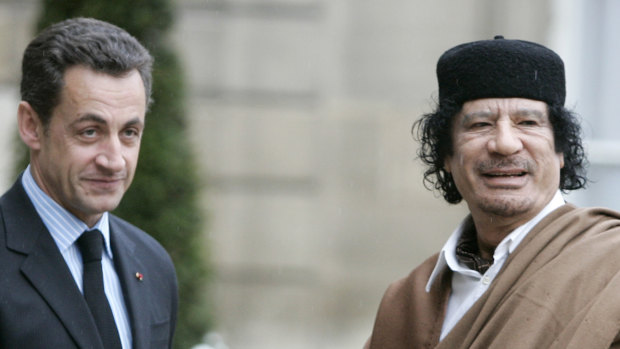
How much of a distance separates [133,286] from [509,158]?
136cm

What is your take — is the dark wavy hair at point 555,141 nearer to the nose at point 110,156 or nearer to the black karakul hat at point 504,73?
the black karakul hat at point 504,73

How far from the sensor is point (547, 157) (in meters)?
3.27

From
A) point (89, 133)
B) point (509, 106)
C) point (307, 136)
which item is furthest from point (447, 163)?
point (307, 136)

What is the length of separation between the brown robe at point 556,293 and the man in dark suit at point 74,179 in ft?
Result: 3.75

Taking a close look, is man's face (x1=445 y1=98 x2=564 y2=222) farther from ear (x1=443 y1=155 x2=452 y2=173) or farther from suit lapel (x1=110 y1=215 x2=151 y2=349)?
suit lapel (x1=110 y1=215 x2=151 y2=349)

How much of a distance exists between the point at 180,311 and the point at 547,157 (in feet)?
9.95

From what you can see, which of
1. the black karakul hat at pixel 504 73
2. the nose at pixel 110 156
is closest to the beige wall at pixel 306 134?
the black karakul hat at pixel 504 73

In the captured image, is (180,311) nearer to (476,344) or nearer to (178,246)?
Result: (178,246)

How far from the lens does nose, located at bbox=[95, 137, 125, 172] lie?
3088 millimetres

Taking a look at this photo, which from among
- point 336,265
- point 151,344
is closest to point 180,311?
point 336,265

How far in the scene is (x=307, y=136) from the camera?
6965mm

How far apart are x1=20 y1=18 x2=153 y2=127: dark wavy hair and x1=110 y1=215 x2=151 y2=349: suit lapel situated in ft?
1.81

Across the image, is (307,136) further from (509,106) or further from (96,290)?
(96,290)

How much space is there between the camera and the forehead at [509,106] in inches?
129
